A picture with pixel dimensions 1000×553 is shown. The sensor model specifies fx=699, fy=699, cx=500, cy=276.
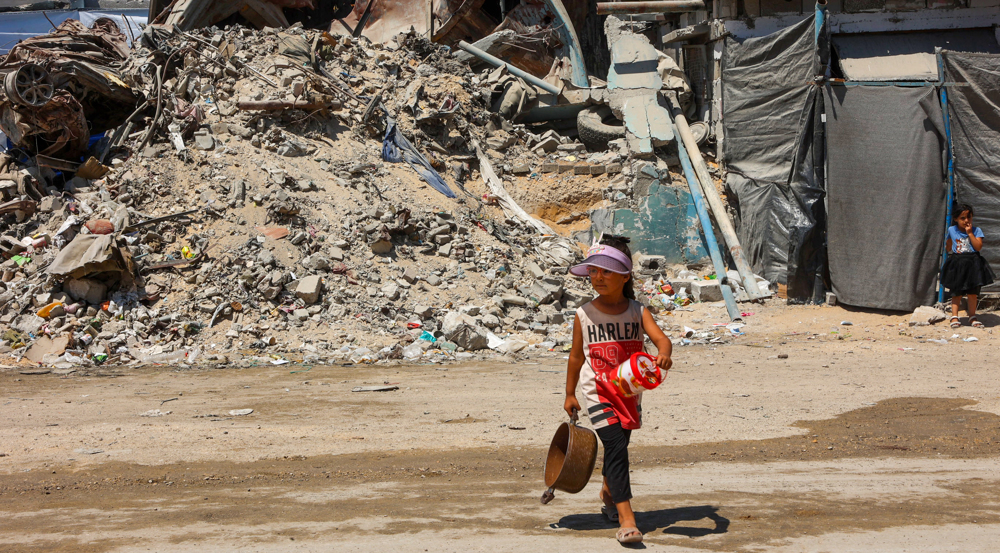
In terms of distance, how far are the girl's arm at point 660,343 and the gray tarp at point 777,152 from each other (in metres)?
6.62

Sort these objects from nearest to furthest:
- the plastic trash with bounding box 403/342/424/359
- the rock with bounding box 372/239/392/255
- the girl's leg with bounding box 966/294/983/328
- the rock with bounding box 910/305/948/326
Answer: the plastic trash with bounding box 403/342/424/359, the girl's leg with bounding box 966/294/983/328, the rock with bounding box 910/305/948/326, the rock with bounding box 372/239/392/255

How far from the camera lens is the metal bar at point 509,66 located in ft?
40.2

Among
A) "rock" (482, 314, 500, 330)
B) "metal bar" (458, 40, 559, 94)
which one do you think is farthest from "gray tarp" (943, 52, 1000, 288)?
"metal bar" (458, 40, 559, 94)

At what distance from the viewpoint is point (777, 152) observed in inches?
378

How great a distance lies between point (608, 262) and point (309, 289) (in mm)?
5315

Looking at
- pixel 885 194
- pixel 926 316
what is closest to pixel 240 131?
pixel 885 194

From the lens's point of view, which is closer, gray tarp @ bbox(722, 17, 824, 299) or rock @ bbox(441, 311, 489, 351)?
rock @ bbox(441, 311, 489, 351)

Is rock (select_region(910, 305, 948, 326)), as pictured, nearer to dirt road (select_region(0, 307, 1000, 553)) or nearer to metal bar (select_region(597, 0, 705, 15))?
dirt road (select_region(0, 307, 1000, 553))

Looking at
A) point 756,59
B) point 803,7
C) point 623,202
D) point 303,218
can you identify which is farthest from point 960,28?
point 303,218

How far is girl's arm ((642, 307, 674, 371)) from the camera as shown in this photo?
8.91 feet

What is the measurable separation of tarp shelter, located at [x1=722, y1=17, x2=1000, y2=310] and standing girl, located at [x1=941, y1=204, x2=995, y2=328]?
0.66 meters

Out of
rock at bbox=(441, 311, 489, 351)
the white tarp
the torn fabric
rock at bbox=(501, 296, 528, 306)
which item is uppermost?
the white tarp

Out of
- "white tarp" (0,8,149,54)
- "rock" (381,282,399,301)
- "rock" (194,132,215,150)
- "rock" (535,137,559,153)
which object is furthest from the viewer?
"white tarp" (0,8,149,54)

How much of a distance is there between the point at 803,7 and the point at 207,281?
933 cm
